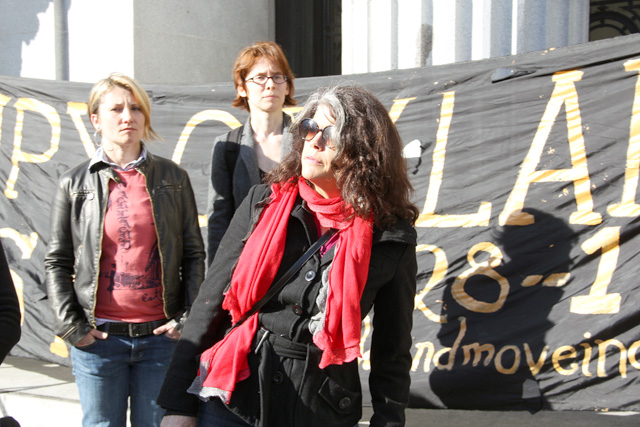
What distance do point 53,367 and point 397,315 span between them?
12.2 feet

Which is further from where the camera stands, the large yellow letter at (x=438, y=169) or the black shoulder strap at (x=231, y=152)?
the large yellow letter at (x=438, y=169)

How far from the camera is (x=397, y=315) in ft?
6.41

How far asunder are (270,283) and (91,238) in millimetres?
1173

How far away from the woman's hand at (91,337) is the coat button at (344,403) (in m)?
1.24

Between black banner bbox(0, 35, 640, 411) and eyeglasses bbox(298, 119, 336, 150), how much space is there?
1.89 meters

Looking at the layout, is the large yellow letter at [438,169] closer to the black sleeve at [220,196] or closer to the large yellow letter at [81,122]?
the black sleeve at [220,196]

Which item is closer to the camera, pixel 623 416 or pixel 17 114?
pixel 623 416

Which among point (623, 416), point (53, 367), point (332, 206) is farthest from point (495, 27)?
point (53, 367)

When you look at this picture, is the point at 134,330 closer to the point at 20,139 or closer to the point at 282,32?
the point at 20,139

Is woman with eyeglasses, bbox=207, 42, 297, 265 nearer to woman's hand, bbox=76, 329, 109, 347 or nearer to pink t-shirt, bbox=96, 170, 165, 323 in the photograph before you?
pink t-shirt, bbox=96, 170, 165, 323

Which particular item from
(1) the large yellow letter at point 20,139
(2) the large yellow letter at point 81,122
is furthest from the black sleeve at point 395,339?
(1) the large yellow letter at point 20,139

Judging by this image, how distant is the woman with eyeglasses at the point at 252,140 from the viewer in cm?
297

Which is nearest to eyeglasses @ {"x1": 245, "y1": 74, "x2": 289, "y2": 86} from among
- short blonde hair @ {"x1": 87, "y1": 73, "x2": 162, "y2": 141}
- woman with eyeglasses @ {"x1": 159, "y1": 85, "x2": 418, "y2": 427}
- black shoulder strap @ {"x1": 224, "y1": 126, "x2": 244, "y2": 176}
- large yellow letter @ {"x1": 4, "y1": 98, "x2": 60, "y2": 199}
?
black shoulder strap @ {"x1": 224, "y1": 126, "x2": 244, "y2": 176}

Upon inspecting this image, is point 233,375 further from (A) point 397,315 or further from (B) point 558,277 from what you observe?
(B) point 558,277
